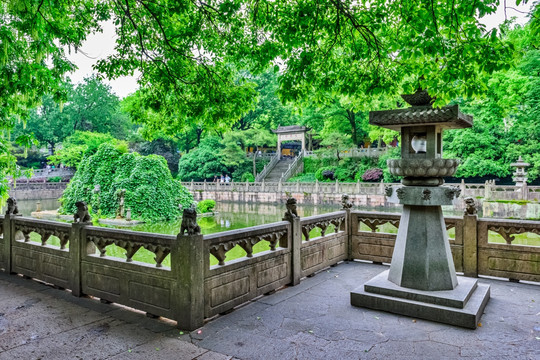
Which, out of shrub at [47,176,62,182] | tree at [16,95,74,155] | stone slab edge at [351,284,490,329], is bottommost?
stone slab edge at [351,284,490,329]

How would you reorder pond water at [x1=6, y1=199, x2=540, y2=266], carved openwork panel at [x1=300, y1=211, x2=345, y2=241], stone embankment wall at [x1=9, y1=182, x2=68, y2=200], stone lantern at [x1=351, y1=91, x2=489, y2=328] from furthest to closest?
stone embankment wall at [x1=9, y1=182, x2=68, y2=200]
pond water at [x1=6, y1=199, x2=540, y2=266]
carved openwork panel at [x1=300, y1=211, x2=345, y2=241]
stone lantern at [x1=351, y1=91, x2=489, y2=328]

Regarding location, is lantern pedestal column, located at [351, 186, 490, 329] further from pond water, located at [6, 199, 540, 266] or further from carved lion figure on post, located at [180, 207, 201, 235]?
pond water, located at [6, 199, 540, 266]

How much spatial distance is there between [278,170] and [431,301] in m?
35.8

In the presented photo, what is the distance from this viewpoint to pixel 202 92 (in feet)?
21.2

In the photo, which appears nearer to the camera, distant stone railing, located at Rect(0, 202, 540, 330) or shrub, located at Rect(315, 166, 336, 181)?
distant stone railing, located at Rect(0, 202, 540, 330)

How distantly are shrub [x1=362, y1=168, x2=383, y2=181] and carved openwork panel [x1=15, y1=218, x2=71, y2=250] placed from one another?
2832cm

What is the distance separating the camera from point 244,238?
4.89 m

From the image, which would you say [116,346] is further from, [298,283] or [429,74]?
[429,74]

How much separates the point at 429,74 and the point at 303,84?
2041 millimetres

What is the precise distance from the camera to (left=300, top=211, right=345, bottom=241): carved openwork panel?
633 cm

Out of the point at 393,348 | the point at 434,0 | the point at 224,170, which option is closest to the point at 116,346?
the point at 393,348

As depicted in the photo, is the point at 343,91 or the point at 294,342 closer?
the point at 294,342

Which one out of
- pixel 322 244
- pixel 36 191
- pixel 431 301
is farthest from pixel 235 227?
pixel 36 191

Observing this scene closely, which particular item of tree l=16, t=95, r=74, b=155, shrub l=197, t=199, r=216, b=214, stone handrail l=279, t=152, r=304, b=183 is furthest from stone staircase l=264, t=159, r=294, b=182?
tree l=16, t=95, r=74, b=155
